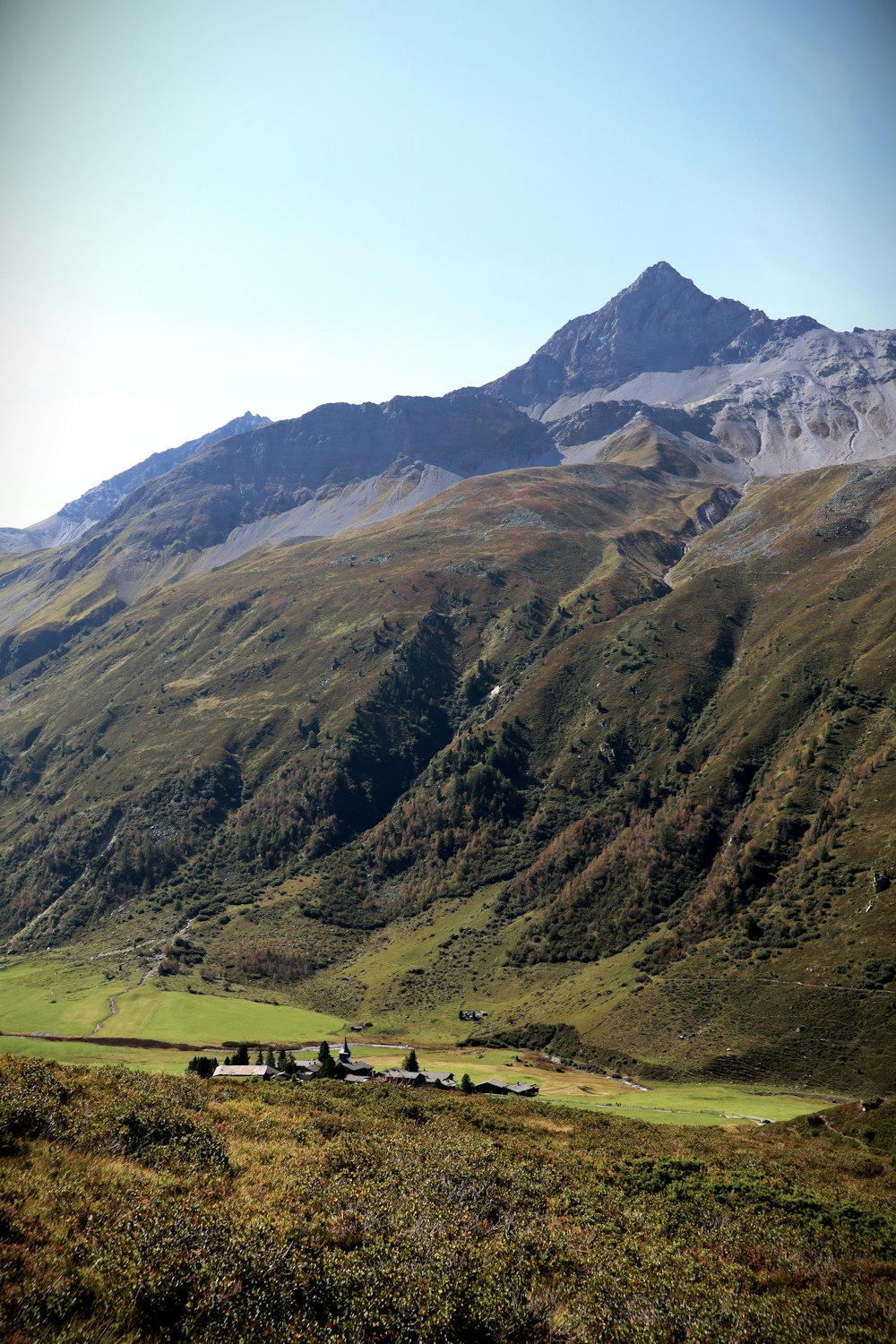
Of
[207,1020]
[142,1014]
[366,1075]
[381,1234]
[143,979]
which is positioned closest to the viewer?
[381,1234]

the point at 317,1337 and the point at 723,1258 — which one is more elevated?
the point at 317,1337

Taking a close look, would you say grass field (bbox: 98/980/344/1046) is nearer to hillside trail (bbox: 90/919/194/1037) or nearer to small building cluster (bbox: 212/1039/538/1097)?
hillside trail (bbox: 90/919/194/1037)

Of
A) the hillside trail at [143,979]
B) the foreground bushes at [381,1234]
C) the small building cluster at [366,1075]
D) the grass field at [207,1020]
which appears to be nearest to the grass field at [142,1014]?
the grass field at [207,1020]

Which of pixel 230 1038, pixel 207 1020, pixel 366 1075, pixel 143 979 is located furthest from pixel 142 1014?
pixel 366 1075

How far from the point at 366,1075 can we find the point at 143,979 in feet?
348

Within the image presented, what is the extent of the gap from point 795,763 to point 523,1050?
8753 centimetres

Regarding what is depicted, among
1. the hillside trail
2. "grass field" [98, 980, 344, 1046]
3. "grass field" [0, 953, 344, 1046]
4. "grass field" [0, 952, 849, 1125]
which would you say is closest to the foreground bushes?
"grass field" [0, 952, 849, 1125]

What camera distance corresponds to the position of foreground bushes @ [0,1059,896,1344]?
65.1 feet

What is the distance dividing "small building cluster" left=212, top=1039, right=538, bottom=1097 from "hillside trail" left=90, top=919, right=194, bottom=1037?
2324 inches

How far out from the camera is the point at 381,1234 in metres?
25.3

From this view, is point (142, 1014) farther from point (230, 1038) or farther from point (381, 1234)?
point (381, 1234)

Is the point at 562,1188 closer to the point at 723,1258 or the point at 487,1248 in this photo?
the point at 723,1258

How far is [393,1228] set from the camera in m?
25.6

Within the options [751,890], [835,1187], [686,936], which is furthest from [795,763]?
[835,1187]
